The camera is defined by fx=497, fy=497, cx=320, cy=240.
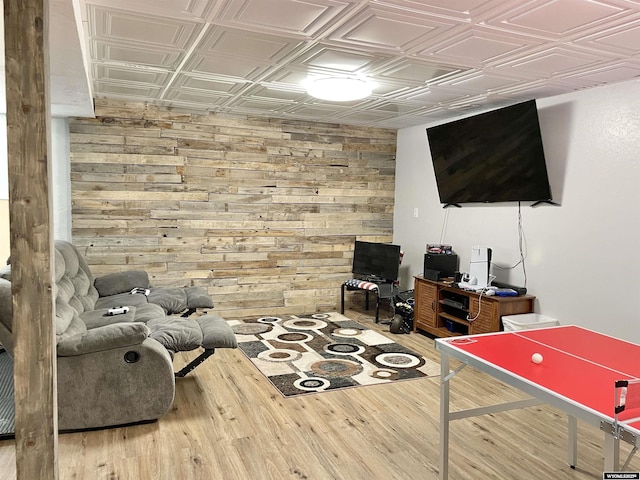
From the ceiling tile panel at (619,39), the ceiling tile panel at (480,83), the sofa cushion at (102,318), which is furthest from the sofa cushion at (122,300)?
the ceiling tile panel at (619,39)

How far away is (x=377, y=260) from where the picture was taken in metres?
6.09

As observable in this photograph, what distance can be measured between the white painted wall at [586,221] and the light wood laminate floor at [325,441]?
1067 millimetres

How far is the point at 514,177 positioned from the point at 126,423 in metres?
3.81

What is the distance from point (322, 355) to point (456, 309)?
152 cm

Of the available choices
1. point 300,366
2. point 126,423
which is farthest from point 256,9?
point 300,366

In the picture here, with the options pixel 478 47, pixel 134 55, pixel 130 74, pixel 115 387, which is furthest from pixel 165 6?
pixel 115 387

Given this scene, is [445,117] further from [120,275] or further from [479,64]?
[120,275]

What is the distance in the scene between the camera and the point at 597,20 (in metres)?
2.61

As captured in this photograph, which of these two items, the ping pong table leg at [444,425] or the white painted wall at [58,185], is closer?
the ping pong table leg at [444,425]

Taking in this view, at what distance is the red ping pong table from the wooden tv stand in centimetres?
163

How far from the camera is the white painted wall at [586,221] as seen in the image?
3783 mm

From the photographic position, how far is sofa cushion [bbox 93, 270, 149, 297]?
4.98 meters

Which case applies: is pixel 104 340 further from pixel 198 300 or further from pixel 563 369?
pixel 563 369

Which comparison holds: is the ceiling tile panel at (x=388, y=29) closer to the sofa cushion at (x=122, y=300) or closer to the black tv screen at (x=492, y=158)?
the black tv screen at (x=492, y=158)
